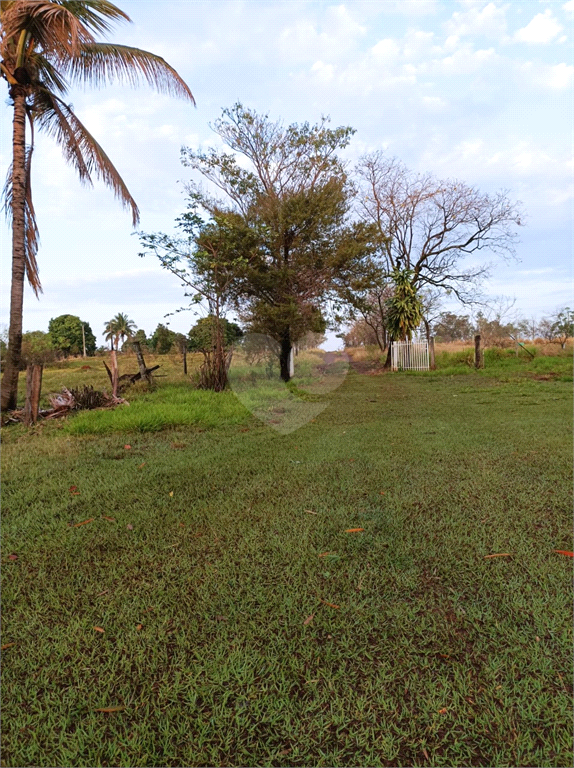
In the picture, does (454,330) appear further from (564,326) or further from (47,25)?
(47,25)

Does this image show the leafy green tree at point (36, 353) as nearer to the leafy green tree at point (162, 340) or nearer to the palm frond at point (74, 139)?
the leafy green tree at point (162, 340)

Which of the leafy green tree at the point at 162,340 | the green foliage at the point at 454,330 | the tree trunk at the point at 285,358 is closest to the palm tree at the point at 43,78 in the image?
the tree trunk at the point at 285,358

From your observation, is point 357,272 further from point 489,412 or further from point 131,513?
point 131,513

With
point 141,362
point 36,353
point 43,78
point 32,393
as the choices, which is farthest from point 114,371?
point 36,353

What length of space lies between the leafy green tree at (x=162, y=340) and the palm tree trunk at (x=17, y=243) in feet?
30.1

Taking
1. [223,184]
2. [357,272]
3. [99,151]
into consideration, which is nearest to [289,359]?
[357,272]

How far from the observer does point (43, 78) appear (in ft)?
22.7

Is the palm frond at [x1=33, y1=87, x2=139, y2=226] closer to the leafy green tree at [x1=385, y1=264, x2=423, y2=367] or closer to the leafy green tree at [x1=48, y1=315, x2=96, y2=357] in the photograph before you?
the leafy green tree at [x1=385, y1=264, x2=423, y2=367]

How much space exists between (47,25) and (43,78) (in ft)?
3.80

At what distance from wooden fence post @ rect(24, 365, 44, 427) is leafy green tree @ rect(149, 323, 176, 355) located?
10017 millimetres

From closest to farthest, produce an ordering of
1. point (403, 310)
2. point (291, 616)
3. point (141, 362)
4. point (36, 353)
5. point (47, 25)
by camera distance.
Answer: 1. point (291, 616)
2. point (47, 25)
3. point (141, 362)
4. point (403, 310)
5. point (36, 353)

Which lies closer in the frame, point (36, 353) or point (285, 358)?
point (285, 358)

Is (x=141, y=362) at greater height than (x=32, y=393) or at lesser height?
greater

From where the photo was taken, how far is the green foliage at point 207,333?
9166mm
